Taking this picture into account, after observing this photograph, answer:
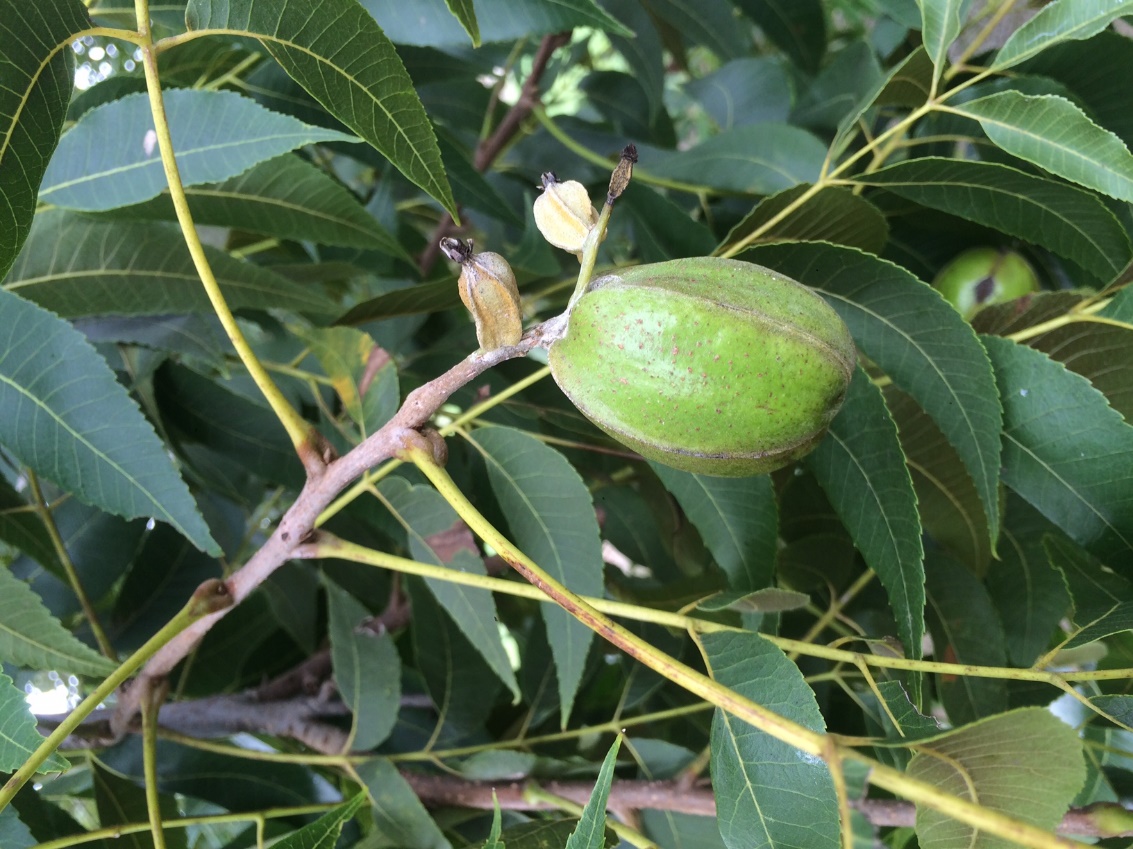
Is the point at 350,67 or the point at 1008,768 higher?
the point at 350,67

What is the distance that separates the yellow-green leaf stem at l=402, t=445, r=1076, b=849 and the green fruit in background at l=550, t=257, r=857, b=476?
94 millimetres

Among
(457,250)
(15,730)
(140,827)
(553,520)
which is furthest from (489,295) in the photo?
(140,827)

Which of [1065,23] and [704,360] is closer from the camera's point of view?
[704,360]

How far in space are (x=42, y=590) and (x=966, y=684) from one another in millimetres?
959

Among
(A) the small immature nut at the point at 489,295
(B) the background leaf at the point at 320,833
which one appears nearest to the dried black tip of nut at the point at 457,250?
(A) the small immature nut at the point at 489,295

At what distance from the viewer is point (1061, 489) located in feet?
2.14

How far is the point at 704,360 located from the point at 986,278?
661mm

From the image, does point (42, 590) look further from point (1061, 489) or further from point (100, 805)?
point (1061, 489)

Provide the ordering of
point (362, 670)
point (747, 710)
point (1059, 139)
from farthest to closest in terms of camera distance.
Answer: point (362, 670) → point (1059, 139) → point (747, 710)

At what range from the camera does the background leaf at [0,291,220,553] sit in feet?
2.19

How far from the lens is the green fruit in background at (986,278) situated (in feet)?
3.23

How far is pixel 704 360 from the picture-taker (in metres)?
0.48

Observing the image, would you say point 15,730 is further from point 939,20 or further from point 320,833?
point 939,20

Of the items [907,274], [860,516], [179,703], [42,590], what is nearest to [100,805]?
[179,703]
